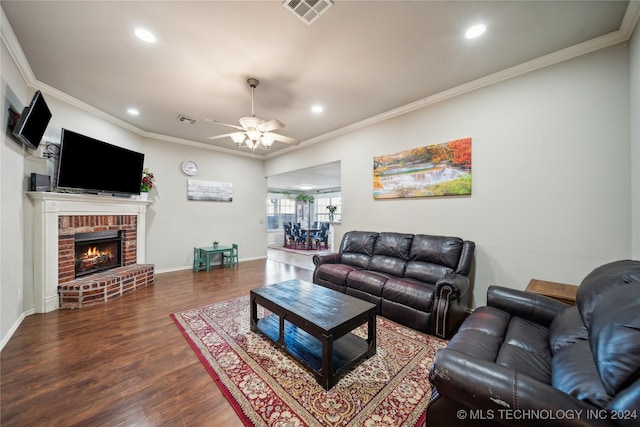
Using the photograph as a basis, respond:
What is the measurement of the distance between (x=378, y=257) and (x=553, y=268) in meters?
1.89

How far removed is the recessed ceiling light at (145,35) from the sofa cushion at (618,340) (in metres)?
3.60

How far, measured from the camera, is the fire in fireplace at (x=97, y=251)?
358 centimetres

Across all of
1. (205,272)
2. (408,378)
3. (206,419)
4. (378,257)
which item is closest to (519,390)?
(408,378)

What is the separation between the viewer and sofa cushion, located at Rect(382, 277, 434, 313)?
2.48 meters

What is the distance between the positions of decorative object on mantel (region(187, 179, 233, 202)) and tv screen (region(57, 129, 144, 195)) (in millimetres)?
1113

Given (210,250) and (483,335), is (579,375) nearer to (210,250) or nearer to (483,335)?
(483,335)

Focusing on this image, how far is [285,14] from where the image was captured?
1916 millimetres

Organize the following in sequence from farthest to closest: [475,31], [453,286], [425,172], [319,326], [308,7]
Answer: [425,172]
[453,286]
[475,31]
[308,7]
[319,326]

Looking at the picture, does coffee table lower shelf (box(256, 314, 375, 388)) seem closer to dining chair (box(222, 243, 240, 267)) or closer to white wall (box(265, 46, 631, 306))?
white wall (box(265, 46, 631, 306))

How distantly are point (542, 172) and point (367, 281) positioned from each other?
2.25 metres

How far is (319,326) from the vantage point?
1.73 m

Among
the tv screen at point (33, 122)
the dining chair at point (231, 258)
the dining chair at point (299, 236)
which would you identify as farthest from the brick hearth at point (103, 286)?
the dining chair at point (299, 236)

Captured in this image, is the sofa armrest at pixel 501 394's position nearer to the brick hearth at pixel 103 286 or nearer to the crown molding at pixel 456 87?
the crown molding at pixel 456 87

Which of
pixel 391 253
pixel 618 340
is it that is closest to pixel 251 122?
pixel 391 253
